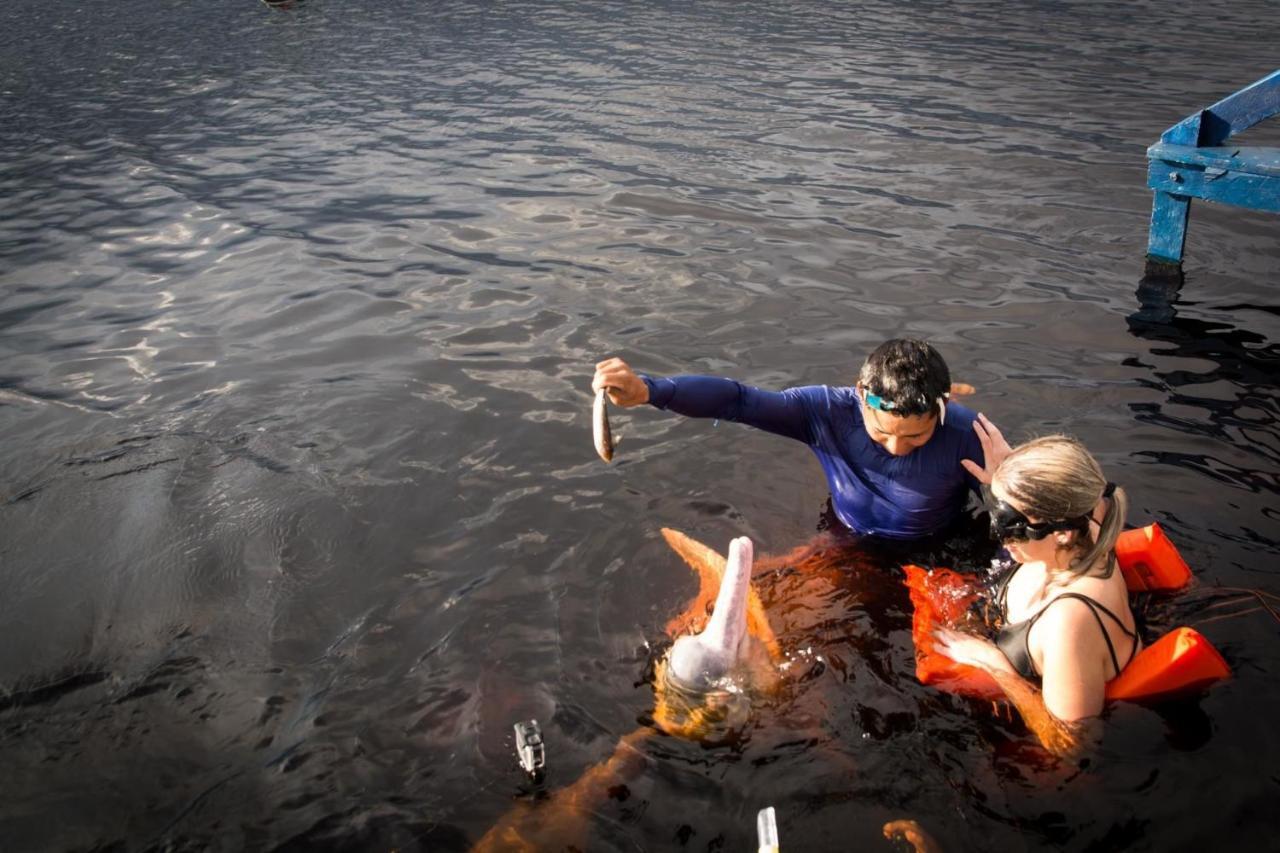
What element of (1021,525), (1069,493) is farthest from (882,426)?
(1069,493)

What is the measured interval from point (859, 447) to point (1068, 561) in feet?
4.63

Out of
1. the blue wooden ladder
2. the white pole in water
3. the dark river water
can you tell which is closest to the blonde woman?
the dark river water

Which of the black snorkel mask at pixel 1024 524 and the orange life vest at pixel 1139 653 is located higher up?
the black snorkel mask at pixel 1024 524

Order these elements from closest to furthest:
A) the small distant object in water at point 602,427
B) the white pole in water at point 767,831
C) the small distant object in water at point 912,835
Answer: the white pole in water at point 767,831, the small distant object in water at point 912,835, the small distant object in water at point 602,427

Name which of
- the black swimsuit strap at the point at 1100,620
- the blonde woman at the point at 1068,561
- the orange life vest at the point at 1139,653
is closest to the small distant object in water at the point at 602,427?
the blonde woman at the point at 1068,561

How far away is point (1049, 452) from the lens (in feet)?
13.3

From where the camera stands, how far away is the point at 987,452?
5.00m

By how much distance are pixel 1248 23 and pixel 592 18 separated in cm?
1528

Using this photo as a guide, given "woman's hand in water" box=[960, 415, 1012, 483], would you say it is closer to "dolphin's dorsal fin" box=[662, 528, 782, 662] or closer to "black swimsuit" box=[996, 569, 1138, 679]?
"black swimsuit" box=[996, 569, 1138, 679]

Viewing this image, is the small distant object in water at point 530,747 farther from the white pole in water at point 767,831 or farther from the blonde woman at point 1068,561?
the blonde woman at point 1068,561

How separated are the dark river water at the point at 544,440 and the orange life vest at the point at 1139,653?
164 millimetres

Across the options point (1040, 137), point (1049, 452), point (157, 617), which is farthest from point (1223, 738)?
point (1040, 137)

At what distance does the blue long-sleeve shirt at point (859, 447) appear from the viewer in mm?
4969

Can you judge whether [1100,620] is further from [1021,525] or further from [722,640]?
[722,640]
